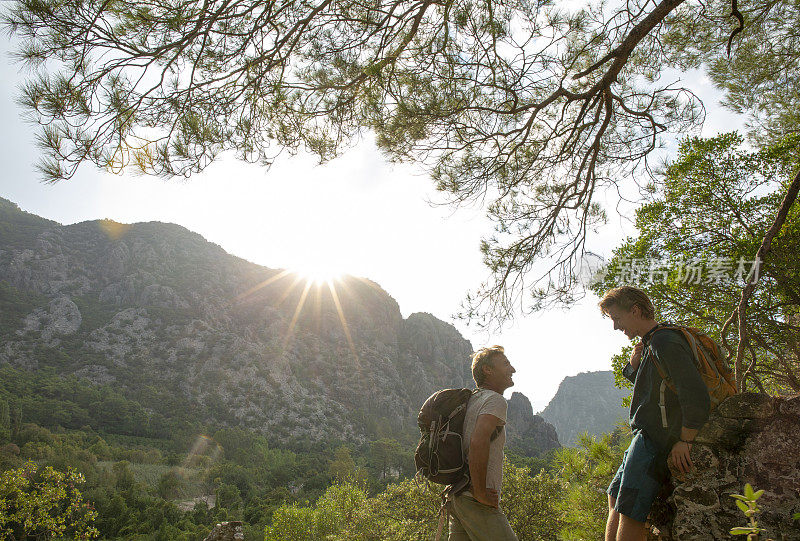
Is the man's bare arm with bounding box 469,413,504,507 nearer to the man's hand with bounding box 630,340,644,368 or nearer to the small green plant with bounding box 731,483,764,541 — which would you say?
the man's hand with bounding box 630,340,644,368

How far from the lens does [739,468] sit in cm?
148

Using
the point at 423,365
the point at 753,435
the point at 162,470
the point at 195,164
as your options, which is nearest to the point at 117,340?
the point at 162,470

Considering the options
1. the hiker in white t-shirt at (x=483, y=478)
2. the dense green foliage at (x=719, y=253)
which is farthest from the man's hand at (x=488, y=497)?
the dense green foliage at (x=719, y=253)

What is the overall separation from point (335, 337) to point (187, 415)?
30.3 meters

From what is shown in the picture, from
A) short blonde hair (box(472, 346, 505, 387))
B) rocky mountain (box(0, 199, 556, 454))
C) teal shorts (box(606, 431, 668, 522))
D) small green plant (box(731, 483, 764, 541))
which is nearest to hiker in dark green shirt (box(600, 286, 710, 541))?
teal shorts (box(606, 431, 668, 522))

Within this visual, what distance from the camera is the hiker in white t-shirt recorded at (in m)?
1.70

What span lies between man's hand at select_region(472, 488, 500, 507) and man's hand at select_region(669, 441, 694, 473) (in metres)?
0.70

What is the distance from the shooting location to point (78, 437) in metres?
36.1

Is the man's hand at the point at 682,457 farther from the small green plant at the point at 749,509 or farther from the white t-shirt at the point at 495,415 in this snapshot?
the small green plant at the point at 749,509

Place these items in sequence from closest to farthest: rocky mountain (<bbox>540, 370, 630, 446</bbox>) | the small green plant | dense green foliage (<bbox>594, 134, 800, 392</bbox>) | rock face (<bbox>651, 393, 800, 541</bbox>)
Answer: the small green plant < rock face (<bbox>651, 393, 800, 541</bbox>) < dense green foliage (<bbox>594, 134, 800, 392</bbox>) < rocky mountain (<bbox>540, 370, 630, 446</bbox>)

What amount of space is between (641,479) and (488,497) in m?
0.60

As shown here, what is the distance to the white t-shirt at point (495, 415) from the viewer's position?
1.74m

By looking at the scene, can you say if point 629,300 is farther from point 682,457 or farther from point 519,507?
point 519,507

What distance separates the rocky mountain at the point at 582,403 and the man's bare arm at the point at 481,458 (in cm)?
15258
